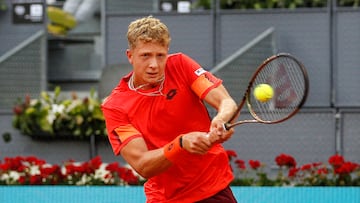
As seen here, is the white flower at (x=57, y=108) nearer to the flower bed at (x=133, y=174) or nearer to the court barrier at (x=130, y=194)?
the flower bed at (x=133, y=174)

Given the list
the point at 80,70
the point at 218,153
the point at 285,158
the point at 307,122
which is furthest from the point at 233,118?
the point at 80,70

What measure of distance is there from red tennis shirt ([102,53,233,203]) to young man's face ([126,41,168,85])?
17 cm

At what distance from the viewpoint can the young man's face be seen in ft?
14.5

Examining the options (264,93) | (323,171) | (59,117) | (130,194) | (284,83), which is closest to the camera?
(264,93)

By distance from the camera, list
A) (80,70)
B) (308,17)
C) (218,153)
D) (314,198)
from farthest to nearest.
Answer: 1. (80,70)
2. (308,17)
3. (314,198)
4. (218,153)

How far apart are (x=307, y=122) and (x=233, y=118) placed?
4.82m

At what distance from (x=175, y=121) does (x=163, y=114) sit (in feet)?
0.22

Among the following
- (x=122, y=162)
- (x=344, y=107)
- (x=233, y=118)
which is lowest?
(x=122, y=162)

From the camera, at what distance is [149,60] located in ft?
14.6

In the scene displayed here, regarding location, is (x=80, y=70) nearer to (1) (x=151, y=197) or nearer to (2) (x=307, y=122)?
(2) (x=307, y=122)

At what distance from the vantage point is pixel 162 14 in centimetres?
987

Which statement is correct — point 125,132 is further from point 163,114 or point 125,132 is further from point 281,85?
point 281,85

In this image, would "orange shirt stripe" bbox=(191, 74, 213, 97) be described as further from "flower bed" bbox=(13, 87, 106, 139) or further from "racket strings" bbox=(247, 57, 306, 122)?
"flower bed" bbox=(13, 87, 106, 139)

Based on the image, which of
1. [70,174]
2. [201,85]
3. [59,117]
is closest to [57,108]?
[59,117]
